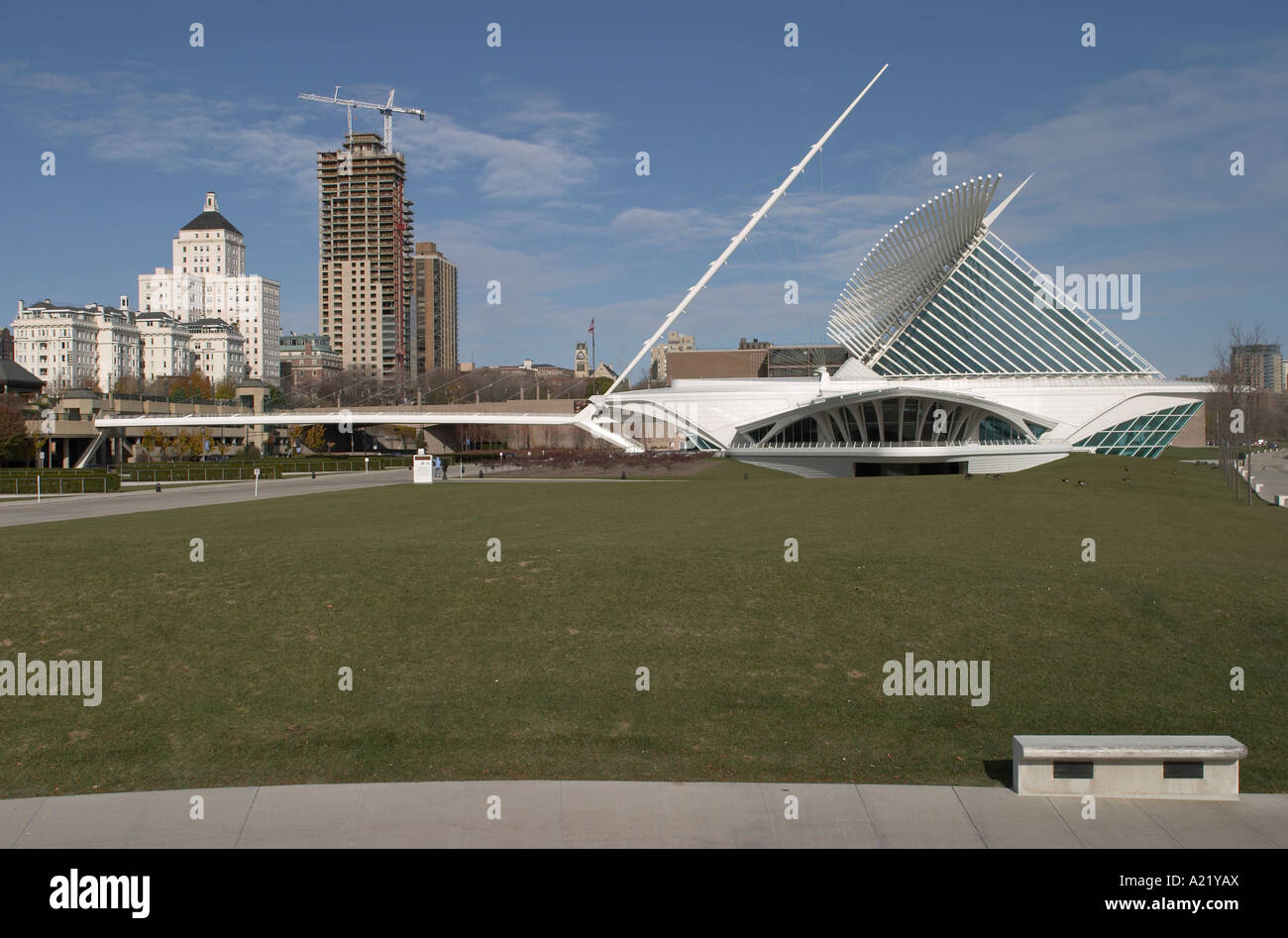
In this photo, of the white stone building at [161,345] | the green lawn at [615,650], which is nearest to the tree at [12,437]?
the green lawn at [615,650]

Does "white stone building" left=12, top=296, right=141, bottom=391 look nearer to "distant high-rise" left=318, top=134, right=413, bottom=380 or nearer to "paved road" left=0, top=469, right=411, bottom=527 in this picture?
"distant high-rise" left=318, top=134, right=413, bottom=380

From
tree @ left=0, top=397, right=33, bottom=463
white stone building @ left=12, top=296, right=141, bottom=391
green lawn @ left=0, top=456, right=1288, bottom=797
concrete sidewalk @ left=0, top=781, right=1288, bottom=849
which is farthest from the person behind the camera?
white stone building @ left=12, top=296, right=141, bottom=391

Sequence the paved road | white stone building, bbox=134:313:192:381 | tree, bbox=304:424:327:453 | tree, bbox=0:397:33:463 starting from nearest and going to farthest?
the paved road → tree, bbox=0:397:33:463 → tree, bbox=304:424:327:453 → white stone building, bbox=134:313:192:381

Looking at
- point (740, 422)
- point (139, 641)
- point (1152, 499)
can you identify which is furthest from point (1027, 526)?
point (740, 422)

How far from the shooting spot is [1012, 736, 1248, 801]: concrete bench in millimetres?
7238

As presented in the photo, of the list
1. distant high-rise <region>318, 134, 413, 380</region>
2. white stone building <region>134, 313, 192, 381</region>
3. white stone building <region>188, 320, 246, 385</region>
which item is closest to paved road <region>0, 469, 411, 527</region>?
white stone building <region>134, 313, 192, 381</region>

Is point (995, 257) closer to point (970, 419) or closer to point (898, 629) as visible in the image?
point (970, 419)

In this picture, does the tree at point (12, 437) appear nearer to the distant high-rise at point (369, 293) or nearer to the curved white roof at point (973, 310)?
the curved white roof at point (973, 310)

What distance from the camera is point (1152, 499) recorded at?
80.2 feet

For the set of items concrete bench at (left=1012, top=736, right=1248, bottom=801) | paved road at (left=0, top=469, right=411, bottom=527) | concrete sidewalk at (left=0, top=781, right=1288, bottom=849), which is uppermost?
paved road at (left=0, top=469, right=411, bottom=527)

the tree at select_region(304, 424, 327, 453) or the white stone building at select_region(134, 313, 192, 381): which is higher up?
the white stone building at select_region(134, 313, 192, 381)

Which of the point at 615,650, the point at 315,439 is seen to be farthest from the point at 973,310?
the point at 315,439

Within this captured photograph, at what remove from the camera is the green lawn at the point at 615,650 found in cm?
844

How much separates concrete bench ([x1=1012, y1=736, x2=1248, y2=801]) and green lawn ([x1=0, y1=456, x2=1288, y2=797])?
55cm
